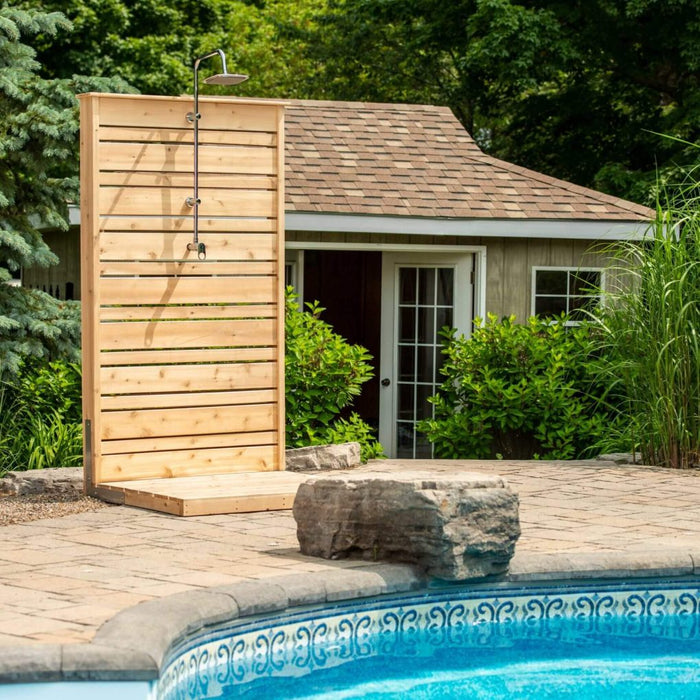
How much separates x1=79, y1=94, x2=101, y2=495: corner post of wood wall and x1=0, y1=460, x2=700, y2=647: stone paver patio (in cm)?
60

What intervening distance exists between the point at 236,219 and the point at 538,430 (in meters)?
3.71

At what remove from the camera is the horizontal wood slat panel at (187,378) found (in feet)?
27.4

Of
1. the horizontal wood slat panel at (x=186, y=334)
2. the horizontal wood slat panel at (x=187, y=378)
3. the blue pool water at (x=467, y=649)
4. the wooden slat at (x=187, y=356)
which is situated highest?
the horizontal wood slat panel at (x=186, y=334)

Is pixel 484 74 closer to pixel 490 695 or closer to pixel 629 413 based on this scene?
Answer: pixel 629 413

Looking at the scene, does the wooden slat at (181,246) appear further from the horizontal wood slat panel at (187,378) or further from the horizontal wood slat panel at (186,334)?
the horizontal wood slat panel at (187,378)

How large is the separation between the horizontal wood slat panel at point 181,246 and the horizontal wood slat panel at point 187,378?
72 cm

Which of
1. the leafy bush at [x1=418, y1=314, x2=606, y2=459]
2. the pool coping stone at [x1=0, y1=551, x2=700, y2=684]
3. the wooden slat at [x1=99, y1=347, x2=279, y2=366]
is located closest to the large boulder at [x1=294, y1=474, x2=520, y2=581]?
the pool coping stone at [x1=0, y1=551, x2=700, y2=684]

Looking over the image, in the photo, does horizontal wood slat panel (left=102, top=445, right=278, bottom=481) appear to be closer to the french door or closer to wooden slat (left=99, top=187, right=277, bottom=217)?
wooden slat (left=99, top=187, right=277, bottom=217)

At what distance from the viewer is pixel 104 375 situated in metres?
8.30

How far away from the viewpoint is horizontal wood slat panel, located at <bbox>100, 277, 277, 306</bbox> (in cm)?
838

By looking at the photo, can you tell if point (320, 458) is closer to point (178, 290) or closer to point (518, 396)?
point (178, 290)

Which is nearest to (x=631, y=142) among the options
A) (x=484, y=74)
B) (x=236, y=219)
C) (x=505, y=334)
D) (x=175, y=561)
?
(x=484, y=74)

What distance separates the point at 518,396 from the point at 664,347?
5.77 ft

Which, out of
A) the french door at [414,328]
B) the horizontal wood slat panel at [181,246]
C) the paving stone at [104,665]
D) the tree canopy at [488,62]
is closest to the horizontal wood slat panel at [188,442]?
the horizontal wood slat panel at [181,246]
